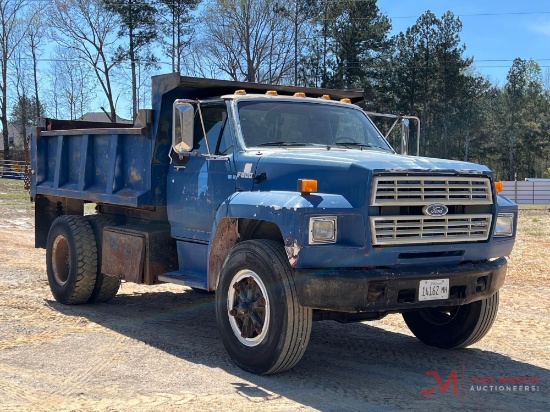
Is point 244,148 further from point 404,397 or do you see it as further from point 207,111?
point 404,397

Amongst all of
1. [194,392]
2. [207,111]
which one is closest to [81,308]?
[207,111]

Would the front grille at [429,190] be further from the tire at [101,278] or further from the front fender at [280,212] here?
the tire at [101,278]

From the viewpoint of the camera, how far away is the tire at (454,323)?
23.0 ft

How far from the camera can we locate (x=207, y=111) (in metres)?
7.54

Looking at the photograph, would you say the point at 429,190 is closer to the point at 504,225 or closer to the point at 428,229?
the point at 428,229

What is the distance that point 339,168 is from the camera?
19.7ft

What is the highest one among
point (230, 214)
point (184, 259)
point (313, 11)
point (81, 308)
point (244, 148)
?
point (313, 11)

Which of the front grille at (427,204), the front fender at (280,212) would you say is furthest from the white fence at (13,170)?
the front grille at (427,204)

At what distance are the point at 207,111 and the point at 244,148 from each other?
2.58 feet

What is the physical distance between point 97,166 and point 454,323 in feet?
14.7

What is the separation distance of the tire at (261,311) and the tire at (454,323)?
188cm

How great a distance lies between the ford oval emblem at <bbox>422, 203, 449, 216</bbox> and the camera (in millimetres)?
5973

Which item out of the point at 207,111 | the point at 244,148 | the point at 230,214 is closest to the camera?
the point at 230,214

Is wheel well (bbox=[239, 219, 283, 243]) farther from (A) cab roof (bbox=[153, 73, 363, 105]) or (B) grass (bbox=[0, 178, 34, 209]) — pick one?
(B) grass (bbox=[0, 178, 34, 209])
